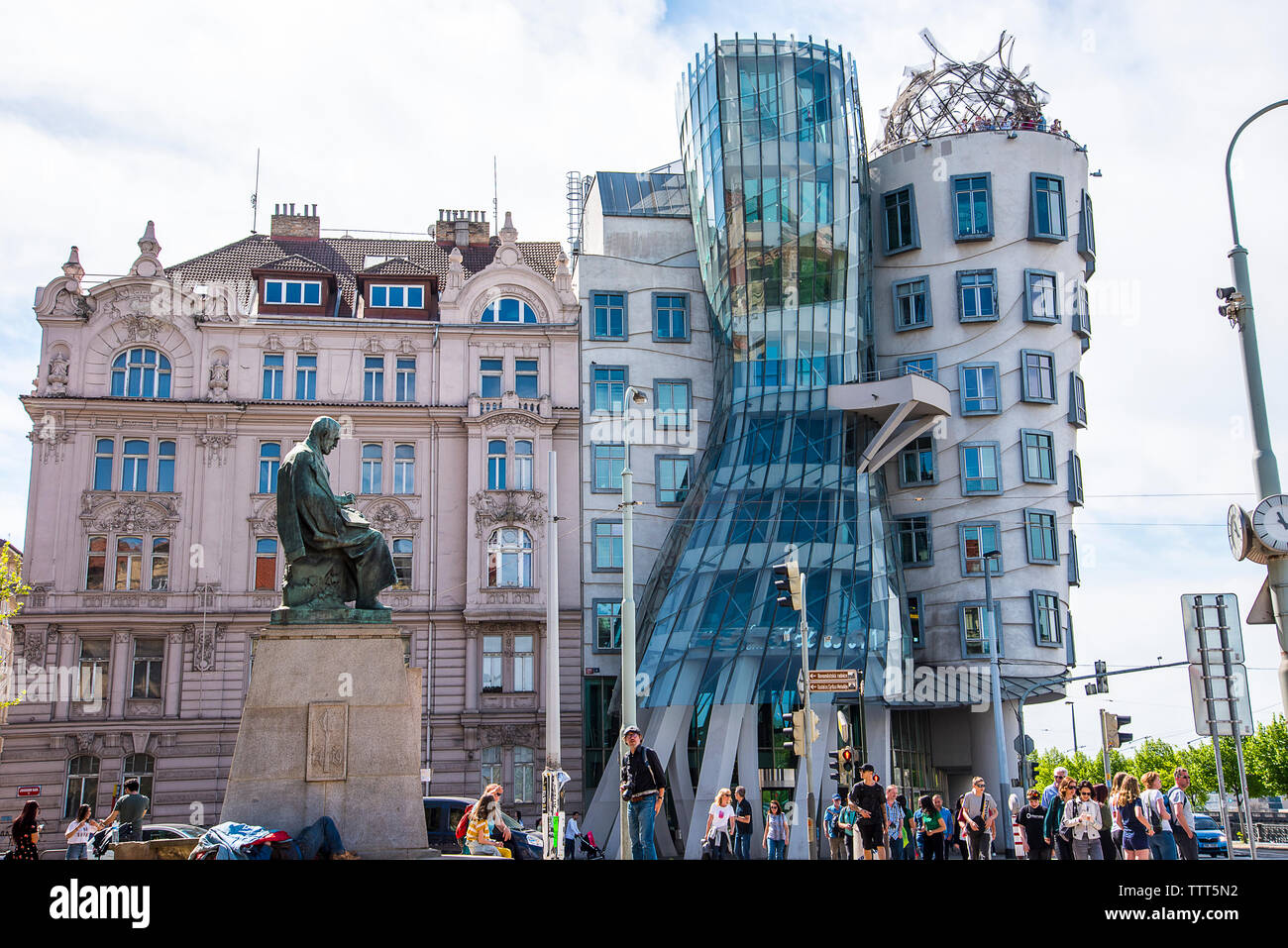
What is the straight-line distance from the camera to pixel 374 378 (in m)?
45.6

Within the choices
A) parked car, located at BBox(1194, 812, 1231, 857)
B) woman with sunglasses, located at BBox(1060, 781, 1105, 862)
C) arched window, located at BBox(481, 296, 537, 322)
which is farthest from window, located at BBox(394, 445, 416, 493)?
woman with sunglasses, located at BBox(1060, 781, 1105, 862)

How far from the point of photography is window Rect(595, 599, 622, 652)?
43.9 m

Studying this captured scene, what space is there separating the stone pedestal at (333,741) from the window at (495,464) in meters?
29.9

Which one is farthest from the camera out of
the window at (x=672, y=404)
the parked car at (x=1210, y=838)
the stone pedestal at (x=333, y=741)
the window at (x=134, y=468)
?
the window at (x=672, y=404)

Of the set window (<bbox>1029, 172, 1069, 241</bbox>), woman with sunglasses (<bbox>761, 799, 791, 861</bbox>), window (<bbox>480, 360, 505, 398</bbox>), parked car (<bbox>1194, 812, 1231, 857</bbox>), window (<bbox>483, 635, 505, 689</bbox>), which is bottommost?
parked car (<bbox>1194, 812, 1231, 857</bbox>)

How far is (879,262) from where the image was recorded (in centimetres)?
4728

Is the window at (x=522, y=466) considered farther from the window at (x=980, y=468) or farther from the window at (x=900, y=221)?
the window at (x=900, y=221)

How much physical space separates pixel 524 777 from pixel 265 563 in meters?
10.8

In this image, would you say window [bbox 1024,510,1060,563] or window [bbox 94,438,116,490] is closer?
window [bbox 94,438,116,490]

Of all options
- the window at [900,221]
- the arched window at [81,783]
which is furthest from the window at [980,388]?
the arched window at [81,783]

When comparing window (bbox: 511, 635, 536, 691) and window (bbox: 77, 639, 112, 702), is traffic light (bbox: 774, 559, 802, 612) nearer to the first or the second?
window (bbox: 511, 635, 536, 691)

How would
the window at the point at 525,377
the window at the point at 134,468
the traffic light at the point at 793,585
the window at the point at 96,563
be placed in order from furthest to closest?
1. the window at the point at 525,377
2. the window at the point at 134,468
3. the window at the point at 96,563
4. the traffic light at the point at 793,585

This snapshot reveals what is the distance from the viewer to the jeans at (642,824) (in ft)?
42.9

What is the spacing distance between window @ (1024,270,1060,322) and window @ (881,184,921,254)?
3990mm
